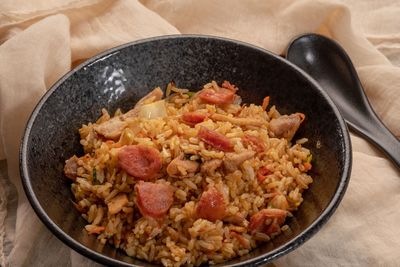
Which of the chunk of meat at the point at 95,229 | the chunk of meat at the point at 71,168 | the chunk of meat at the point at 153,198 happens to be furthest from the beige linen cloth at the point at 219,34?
the chunk of meat at the point at 153,198

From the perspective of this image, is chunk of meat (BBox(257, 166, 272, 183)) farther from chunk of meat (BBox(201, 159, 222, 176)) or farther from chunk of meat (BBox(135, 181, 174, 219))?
chunk of meat (BBox(135, 181, 174, 219))

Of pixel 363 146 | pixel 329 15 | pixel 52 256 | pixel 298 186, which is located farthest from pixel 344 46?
pixel 52 256

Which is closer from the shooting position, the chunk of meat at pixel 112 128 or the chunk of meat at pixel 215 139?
the chunk of meat at pixel 215 139

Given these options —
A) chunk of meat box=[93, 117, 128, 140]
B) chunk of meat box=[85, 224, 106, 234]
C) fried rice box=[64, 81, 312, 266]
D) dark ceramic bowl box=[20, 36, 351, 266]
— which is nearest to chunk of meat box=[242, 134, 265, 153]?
fried rice box=[64, 81, 312, 266]

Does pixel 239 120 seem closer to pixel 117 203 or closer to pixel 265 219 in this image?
pixel 265 219

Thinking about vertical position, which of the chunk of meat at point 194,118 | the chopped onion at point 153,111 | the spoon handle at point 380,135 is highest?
the chunk of meat at point 194,118

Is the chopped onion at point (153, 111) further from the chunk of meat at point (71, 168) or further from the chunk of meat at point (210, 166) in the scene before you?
the chunk of meat at point (210, 166)

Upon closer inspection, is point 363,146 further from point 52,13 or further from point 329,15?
point 52,13
